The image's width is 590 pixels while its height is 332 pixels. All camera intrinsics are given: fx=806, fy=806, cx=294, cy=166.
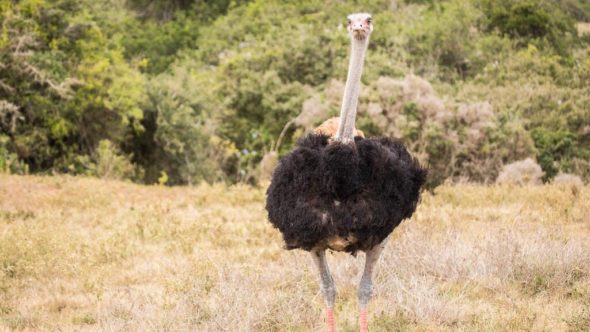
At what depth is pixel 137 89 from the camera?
18906mm

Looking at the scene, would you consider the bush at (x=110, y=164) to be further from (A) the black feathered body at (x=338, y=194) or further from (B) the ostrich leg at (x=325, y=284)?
(A) the black feathered body at (x=338, y=194)

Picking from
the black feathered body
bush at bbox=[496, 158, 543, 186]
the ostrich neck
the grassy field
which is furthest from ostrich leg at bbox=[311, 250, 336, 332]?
bush at bbox=[496, 158, 543, 186]

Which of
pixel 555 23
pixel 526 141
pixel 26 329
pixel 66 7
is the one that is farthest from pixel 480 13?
pixel 26 329

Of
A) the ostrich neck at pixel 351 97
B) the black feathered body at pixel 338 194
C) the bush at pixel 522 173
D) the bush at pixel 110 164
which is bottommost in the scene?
the bush at pixel 110 164

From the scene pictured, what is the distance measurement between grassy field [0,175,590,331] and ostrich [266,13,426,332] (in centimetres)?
113

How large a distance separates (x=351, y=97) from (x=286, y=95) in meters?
15.1

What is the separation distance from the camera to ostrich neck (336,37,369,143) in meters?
5.13

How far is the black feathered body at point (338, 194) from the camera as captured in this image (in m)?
5.01

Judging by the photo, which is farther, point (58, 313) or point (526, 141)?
point (526, 141)

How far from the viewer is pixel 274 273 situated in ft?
24.7

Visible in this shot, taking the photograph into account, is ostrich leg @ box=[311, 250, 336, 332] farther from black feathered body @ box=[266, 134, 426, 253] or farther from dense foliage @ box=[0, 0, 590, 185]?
dense foliage @ box=[0, 0, 590, 185]

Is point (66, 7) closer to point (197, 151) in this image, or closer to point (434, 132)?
point (197, 151)

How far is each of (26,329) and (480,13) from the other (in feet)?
80.3

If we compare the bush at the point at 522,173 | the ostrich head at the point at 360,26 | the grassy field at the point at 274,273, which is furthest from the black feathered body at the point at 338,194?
the bush at the point at 522,173
